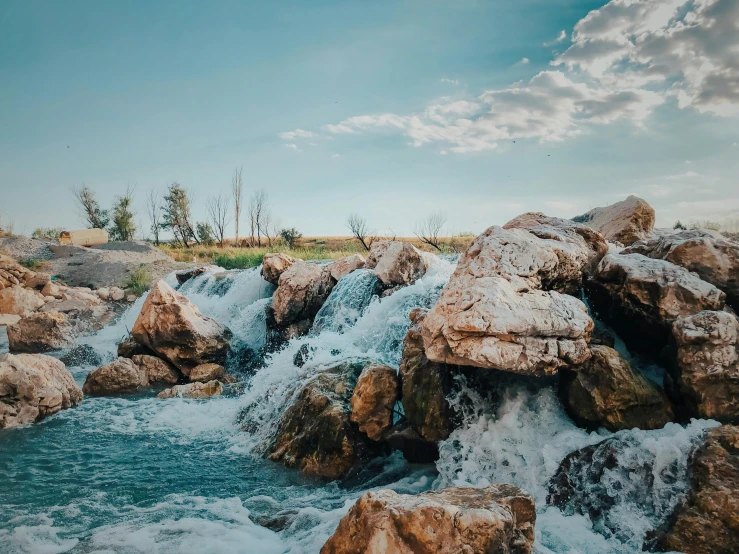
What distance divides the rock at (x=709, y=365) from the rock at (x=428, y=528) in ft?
8.12

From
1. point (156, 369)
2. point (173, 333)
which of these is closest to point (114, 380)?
point (156, 369)

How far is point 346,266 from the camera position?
1225 centimetres

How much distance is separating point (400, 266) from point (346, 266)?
210 cm

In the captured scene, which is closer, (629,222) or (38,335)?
(629,222)

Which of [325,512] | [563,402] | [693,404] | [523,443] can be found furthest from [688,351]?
[325,512]

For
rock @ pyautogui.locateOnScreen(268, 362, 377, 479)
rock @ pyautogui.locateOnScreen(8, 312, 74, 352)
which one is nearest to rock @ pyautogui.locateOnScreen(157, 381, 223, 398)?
rock @ pyautogui.locateOnScreen(268, 362, 377, 479)

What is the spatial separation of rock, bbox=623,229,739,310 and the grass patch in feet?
66.5

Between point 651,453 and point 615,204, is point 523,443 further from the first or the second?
point 615,204

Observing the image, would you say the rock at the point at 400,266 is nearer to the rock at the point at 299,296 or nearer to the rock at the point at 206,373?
the rock at the point at 299,296

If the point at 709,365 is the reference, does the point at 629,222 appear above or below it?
above

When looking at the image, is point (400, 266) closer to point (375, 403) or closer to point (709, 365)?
point (375, 403)

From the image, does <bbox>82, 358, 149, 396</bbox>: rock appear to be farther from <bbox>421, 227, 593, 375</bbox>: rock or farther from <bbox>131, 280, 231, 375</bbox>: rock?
<bbox>421, 227, 593, 375</bbox>: rock

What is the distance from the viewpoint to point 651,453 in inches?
166

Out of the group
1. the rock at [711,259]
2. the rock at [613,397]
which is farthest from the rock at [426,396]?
the rock at [711,259]
